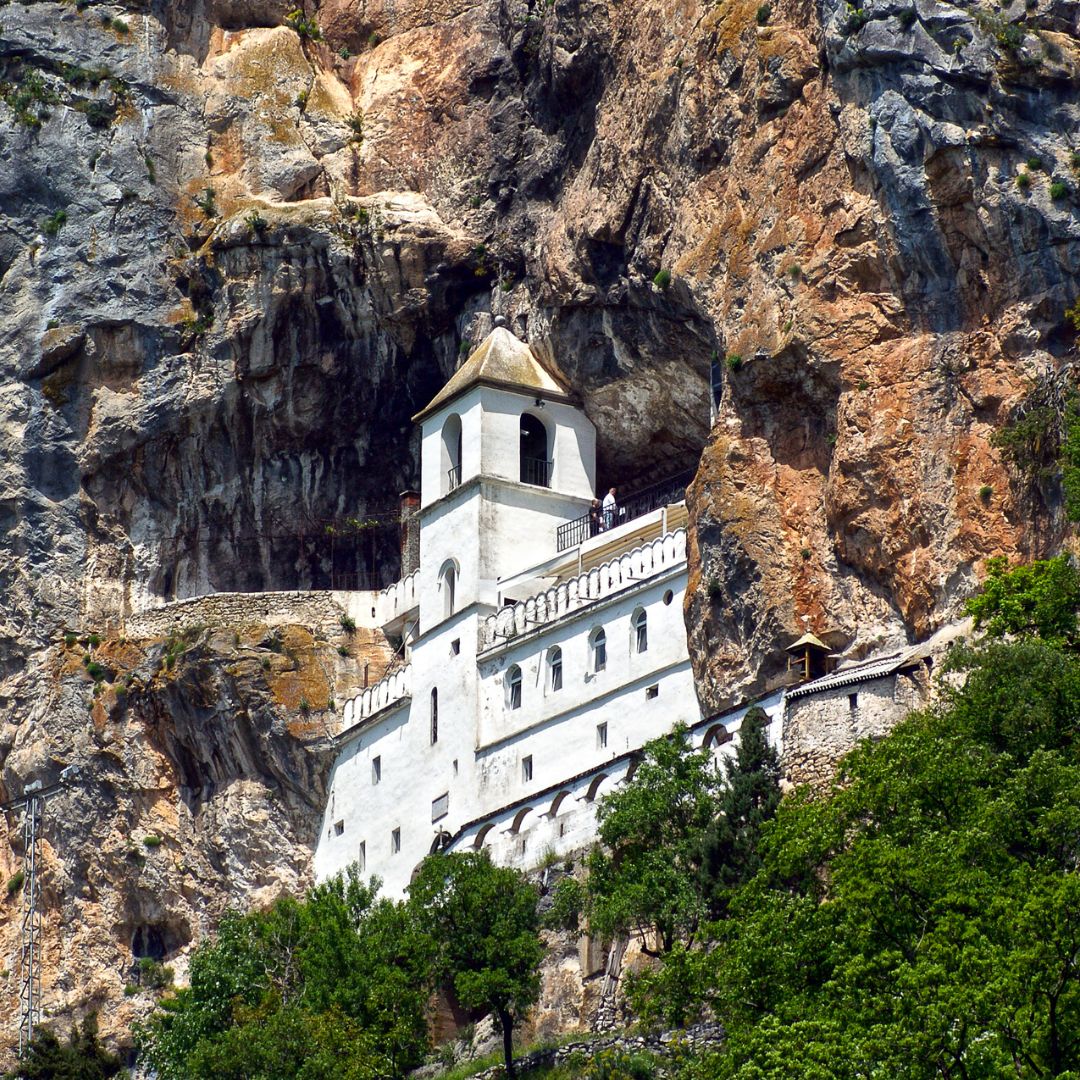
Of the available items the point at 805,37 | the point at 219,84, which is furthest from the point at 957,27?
the point at 219,84

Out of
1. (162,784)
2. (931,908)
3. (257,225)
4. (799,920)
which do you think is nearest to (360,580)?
(162,784)

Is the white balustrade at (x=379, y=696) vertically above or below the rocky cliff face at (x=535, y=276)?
below

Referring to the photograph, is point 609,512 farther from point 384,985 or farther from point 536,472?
point 384,985

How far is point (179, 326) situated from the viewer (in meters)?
82.6

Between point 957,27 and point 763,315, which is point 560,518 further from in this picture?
point 957,27

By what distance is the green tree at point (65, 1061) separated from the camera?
72.8 meters

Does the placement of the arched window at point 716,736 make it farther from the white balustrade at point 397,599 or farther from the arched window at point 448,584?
the white balustrade at point 397,599

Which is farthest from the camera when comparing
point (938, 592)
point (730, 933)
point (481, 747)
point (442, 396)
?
point (442, 396)

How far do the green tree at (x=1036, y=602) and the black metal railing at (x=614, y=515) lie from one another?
1924 centimetres

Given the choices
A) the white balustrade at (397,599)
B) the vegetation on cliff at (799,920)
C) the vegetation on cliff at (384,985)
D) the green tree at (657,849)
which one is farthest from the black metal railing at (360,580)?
the green tree at (657,849)

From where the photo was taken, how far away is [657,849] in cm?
5803

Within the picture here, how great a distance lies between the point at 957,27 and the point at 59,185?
1242 inches

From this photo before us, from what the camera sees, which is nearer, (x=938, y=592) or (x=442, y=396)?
(x=938, y=592)

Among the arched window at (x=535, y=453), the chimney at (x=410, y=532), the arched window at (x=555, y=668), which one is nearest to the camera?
the arched window at (x=555, y=668)
